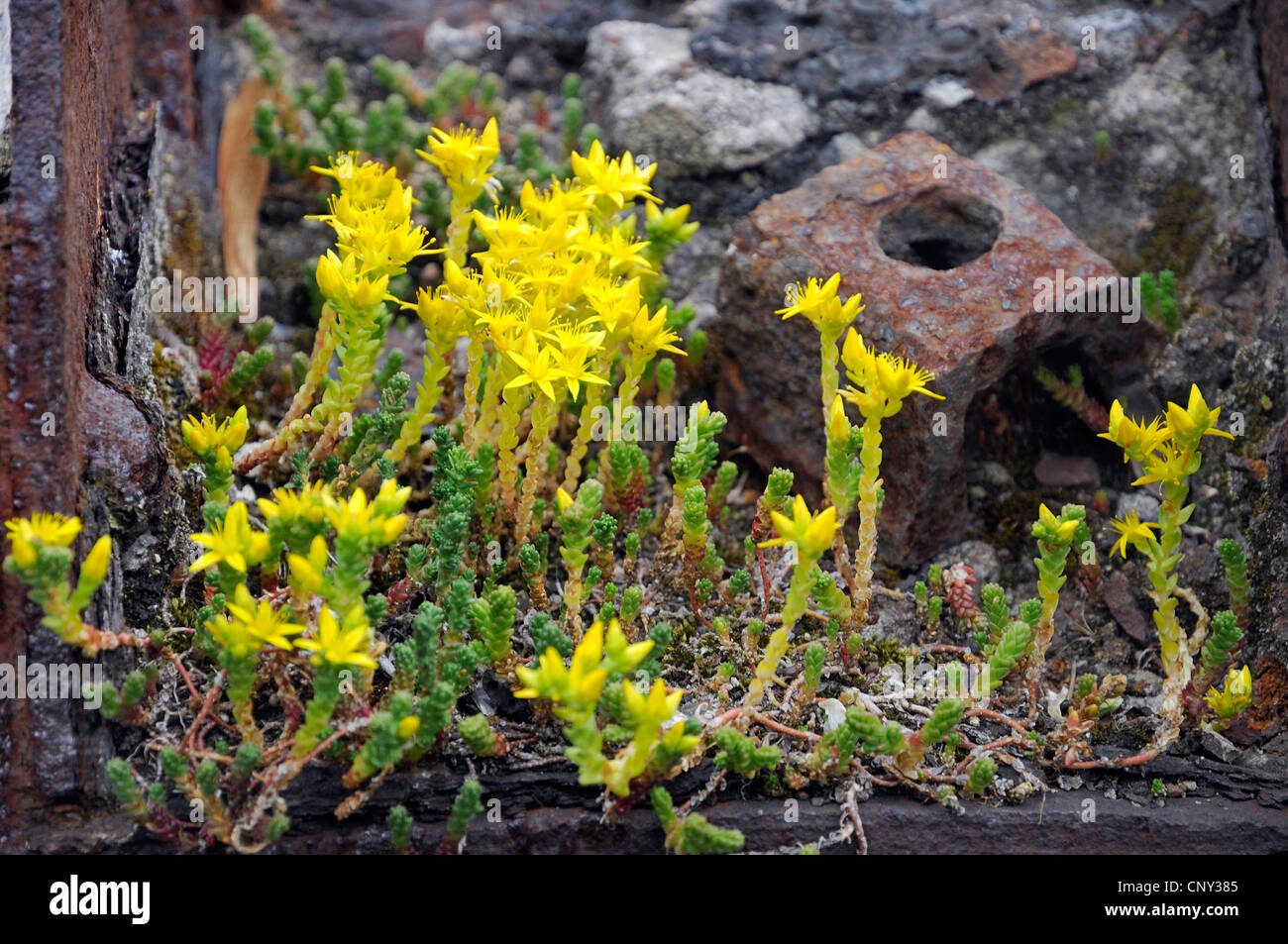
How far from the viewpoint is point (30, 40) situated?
10.5 ft

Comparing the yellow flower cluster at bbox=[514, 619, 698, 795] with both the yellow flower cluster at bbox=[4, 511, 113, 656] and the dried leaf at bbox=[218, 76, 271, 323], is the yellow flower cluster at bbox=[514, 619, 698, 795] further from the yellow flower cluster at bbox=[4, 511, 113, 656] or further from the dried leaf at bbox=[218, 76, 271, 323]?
the dried leaf at bbox=[218, 76, 271, 323]

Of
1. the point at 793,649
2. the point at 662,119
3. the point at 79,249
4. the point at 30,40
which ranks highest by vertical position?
the point at 662,119

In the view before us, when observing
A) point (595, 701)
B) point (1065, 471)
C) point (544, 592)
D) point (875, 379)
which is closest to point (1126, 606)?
point (1065, 471)

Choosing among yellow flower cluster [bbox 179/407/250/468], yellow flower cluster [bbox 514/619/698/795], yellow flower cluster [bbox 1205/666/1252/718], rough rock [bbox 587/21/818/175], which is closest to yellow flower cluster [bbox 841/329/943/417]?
yellow flower cluster [bbox 514/619/698/795]

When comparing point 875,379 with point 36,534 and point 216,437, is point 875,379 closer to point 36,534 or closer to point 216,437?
point 216,437

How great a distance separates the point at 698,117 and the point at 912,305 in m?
1.83

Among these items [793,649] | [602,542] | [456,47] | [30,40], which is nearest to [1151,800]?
[793,649]

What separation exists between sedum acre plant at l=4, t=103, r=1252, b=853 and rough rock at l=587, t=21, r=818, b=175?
1.30 meters

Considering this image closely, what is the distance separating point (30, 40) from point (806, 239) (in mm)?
2645

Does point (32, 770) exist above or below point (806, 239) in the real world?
below

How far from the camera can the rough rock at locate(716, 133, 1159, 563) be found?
13.3ft

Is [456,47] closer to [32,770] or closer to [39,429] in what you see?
[39,429]

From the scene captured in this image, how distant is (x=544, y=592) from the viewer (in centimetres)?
368

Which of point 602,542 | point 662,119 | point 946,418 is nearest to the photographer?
point 602,542
